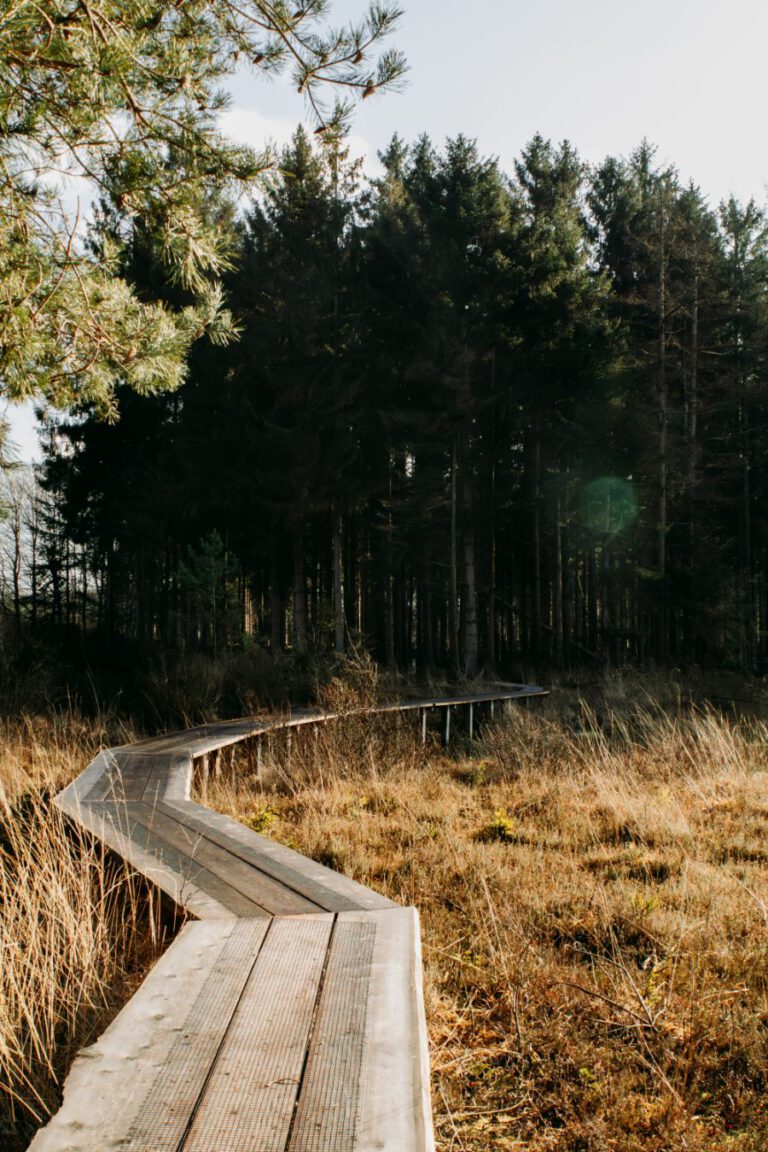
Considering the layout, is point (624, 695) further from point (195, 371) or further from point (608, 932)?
point (195, 371)

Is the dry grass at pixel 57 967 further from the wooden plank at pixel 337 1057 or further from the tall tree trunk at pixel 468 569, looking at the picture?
the tall tree trunk at pixel 468 569

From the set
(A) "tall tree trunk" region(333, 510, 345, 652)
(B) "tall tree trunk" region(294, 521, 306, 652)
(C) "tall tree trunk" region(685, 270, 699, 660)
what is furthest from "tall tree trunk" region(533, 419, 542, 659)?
(B) "tall tree trunk" region(294, 521, 306, 652)

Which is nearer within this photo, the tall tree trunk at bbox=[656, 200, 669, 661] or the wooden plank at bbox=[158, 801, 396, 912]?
the wooden plank at bbox=[158, 801, 396, 912]

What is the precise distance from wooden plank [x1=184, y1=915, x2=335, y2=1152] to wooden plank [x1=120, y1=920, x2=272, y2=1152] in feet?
0.07

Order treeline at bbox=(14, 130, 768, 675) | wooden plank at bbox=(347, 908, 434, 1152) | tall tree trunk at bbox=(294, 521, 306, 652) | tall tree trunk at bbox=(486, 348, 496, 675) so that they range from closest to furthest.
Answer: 1. wooden plank at bbox=(347, 908, 434, 1152)
2. treeline at bbox=(14, 130, 768, 675)
3. tall tree trunk at bbox=(486, 348, 496, 675)
4. tall tree trunk at bbox=(294, 521, 306, 652)

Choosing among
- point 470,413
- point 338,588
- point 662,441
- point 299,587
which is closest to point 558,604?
point 662,441

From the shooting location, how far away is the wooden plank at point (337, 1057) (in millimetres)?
1268

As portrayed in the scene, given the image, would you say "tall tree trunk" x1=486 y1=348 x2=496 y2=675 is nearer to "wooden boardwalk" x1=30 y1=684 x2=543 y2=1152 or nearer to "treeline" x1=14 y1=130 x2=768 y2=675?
"treeline" x1=14 y1=130 x2=768 y2=675

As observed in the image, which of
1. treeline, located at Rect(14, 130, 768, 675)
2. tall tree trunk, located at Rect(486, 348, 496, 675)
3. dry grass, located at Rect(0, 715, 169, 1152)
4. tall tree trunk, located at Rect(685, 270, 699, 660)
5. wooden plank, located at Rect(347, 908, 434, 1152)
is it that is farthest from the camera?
tall tree trunk, located at Rect(486, 348, 496, 675)

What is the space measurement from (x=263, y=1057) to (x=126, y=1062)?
270mm

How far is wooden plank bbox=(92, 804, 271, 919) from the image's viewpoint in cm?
251

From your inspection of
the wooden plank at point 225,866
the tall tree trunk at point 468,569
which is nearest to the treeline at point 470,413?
the tall tree trunk at point 468,569

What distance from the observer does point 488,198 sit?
17.8 metres

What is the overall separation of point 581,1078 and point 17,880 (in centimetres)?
241
